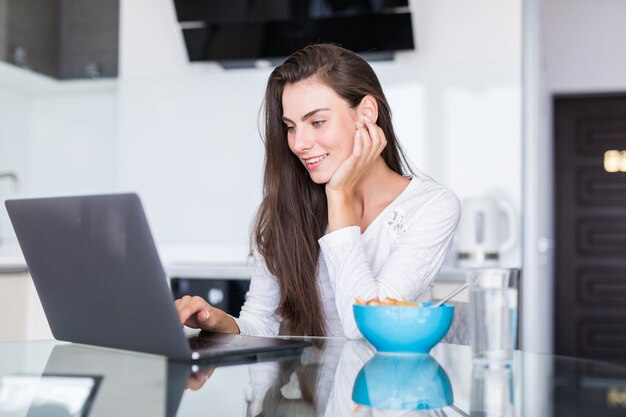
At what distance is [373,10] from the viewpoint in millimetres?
3035

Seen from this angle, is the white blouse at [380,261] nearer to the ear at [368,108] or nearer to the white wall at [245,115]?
the ear at [368,108]

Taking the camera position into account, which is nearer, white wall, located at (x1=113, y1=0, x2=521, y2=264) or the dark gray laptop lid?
the dark gray laptop lid

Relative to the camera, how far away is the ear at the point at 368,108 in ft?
5.82

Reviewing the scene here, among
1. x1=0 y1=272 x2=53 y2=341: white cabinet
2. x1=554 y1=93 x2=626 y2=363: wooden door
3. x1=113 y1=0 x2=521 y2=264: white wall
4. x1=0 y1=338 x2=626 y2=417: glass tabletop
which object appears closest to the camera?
x1=0 y1=338 x2=626 y2=417: glass tabletop

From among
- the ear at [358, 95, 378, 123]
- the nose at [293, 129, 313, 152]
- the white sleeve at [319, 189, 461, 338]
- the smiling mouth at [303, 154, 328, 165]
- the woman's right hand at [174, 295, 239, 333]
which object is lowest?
the woman's right hand at [174, 295, 239, 333]

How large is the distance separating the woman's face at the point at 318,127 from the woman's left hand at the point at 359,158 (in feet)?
0.12

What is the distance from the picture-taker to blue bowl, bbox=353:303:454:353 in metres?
1.12

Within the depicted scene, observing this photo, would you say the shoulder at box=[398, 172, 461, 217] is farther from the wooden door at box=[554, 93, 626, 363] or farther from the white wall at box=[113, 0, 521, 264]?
the wooden door at box=[554, 93, 626, 363]

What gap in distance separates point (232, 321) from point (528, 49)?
1.97 m

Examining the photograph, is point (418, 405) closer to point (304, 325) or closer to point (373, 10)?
point (304, 325)

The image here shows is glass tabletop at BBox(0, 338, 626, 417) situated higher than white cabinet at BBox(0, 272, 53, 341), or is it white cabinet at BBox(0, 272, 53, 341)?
glass tabletop at BBox(0, 338, 626, 417)

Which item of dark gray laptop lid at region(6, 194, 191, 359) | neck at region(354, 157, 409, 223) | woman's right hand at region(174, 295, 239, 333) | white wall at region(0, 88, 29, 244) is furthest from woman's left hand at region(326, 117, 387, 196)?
white wall at region(0, 88, 29, 244)

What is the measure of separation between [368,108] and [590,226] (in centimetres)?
399

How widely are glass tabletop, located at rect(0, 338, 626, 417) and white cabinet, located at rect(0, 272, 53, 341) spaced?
1.48 metres
